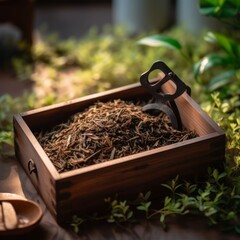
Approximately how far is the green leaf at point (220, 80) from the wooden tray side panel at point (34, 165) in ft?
2.13

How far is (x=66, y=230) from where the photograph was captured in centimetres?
150

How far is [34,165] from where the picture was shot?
5.18 feet

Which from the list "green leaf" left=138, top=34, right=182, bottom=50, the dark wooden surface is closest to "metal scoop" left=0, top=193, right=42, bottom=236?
the dark wooden surface

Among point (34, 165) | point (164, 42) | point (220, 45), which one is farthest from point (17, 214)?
point (220, 45)

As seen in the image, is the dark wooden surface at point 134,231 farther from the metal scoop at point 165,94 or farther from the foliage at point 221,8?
the foliage at point 221,8

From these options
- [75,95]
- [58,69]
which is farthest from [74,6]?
[75,95]

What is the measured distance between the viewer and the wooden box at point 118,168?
1.47 m

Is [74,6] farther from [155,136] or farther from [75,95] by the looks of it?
[155,136]

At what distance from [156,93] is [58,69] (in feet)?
2.40

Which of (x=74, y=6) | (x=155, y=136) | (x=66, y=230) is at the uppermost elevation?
(x=155, y=136)

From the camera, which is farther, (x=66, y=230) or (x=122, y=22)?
(x=122, y=22)

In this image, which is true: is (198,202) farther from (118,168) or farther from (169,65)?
(169,65)

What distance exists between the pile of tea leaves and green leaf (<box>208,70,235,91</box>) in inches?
Result: 16.0

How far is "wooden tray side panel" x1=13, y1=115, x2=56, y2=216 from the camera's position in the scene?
149 cm
